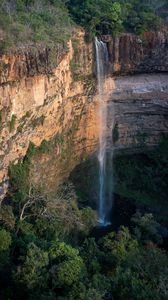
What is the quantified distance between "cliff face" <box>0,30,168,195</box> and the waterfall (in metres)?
0.31

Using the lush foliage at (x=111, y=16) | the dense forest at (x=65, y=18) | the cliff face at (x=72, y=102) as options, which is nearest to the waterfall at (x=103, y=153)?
the cliff face at (x=72, y=102)

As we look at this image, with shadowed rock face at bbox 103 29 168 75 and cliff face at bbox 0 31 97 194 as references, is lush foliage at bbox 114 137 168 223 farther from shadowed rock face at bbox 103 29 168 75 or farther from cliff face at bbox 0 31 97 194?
shadowed rock face at bbox 103 29 168 75

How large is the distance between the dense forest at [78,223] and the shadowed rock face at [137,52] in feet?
1.44

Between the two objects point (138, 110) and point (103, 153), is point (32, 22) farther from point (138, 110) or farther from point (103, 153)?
point (103, 153)

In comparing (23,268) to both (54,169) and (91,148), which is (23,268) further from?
(91,148)

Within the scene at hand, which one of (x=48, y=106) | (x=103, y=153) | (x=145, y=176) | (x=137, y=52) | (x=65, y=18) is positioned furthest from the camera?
(x=145, y=176)

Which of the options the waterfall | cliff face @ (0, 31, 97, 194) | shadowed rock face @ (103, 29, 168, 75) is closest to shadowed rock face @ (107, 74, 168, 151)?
the waterfall

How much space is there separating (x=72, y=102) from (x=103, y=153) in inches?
152

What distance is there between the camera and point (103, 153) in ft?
75.5

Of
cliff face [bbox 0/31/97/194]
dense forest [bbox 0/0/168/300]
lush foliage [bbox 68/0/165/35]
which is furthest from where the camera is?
lush foliage [bbox 68/0/165/35]

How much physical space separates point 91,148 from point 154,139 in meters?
3.63

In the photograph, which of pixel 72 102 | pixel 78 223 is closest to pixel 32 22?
pixel 72 102

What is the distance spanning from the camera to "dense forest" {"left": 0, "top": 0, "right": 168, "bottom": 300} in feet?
40.0

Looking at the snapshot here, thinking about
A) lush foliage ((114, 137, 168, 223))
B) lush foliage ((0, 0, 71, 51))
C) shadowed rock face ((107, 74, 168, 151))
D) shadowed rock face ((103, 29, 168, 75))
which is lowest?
lush foliage ((114, 137, 168, 223))
